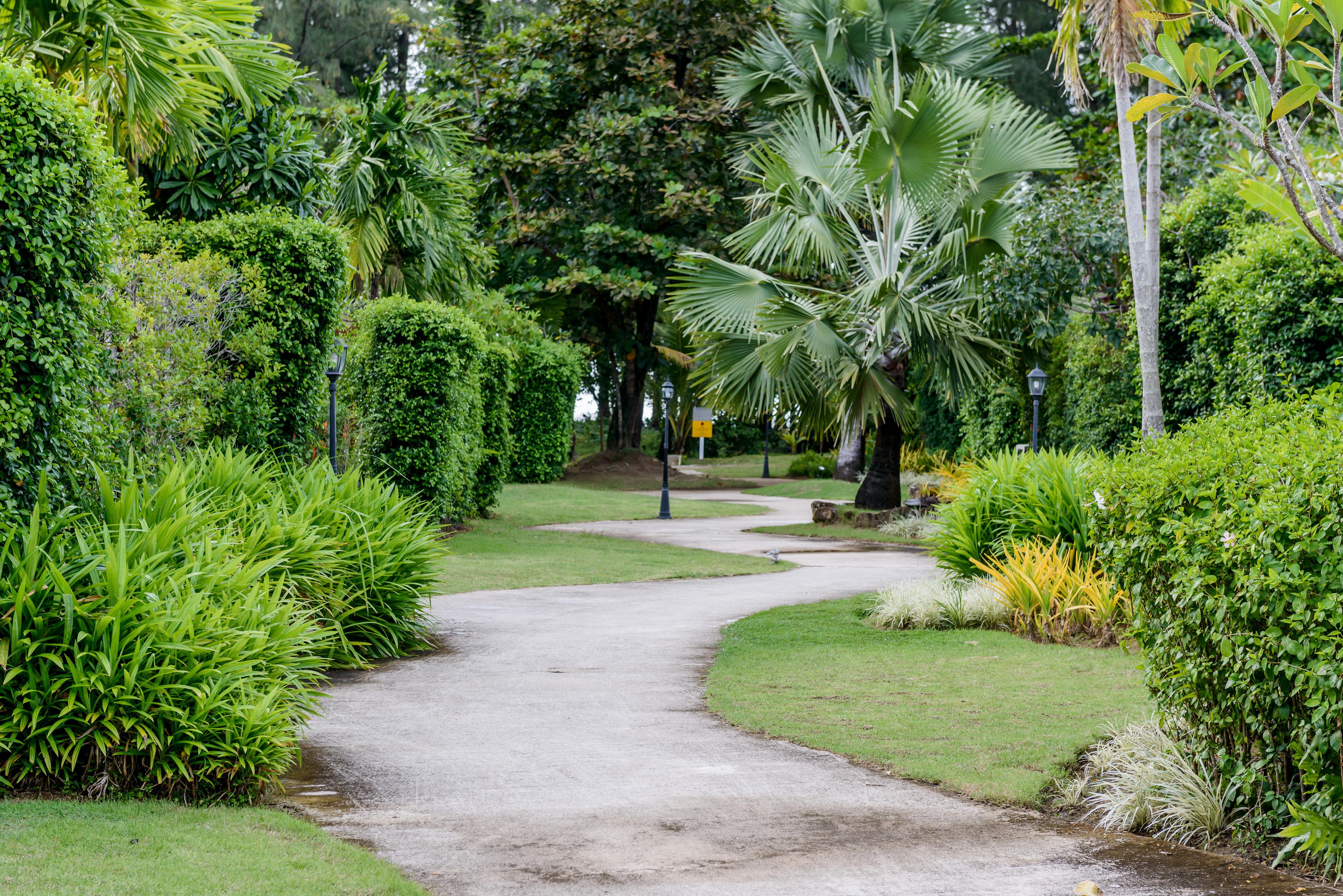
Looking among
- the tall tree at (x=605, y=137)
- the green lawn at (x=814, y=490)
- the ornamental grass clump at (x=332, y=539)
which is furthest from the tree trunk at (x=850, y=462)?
the ornamental grass clump at (x=332, y=539)

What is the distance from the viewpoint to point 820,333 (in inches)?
730

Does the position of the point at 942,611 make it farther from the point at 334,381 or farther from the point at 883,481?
the point at 883,481

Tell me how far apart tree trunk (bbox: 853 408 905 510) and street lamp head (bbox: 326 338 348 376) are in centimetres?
1015

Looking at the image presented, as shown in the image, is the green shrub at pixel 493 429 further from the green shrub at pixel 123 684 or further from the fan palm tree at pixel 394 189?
the green shrub at pixel 123 684

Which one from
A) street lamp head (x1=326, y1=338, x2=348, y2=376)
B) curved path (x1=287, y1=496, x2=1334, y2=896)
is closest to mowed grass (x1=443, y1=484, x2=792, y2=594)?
street lamp head (x1=326, y1=338, x2=348, y2=376)

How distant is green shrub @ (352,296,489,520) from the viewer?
642 inches

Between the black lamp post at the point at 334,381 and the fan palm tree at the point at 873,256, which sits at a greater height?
the fan palm tree at the point at 873,256

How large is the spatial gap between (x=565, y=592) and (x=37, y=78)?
7.46 meters

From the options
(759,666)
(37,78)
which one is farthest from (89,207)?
(759,666)

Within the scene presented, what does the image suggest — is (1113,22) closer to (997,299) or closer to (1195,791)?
(997,299)

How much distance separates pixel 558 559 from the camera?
15.6 meters

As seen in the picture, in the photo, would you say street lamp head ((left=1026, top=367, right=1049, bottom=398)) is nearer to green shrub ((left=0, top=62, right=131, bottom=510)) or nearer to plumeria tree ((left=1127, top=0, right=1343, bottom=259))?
plumeria tree ((left=1127, top=0, right=1343, bottom=259))

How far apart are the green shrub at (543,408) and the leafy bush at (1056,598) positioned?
20939 mm

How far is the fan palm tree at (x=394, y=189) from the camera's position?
59.8 feet
